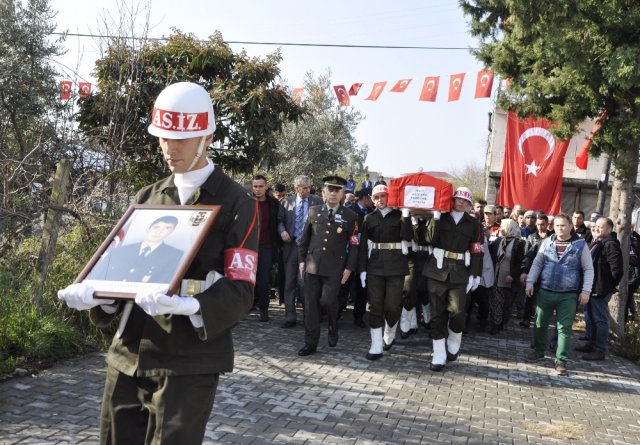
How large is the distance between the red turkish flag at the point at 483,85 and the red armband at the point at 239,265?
46.9ft

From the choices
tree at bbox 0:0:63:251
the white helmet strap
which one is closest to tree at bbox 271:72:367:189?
tree at bbox 0:0:63:251

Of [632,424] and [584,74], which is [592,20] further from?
[632,424]

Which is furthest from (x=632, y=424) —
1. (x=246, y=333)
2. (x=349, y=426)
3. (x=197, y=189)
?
(x=197, y=189)

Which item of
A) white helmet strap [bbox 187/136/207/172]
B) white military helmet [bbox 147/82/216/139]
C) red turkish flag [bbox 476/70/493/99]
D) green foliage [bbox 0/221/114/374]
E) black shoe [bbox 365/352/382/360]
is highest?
red turkish flag [bbox 476/70/493/99]

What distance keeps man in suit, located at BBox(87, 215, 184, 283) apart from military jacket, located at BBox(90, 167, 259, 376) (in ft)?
0.44

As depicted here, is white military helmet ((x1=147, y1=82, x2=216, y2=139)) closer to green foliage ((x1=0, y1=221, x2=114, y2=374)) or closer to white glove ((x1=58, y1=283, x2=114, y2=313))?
white glove ((x1=58, y1=283, x2=114, y2=313))

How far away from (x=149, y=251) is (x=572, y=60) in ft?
26.8

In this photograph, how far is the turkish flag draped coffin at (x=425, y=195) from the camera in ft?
25.8

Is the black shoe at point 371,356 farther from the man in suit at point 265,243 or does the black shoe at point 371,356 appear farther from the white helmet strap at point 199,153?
the white helmet strap at point 199,153

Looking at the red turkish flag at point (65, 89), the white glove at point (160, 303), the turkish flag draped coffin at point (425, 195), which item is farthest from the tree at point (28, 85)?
the white glove at point (160, 303)

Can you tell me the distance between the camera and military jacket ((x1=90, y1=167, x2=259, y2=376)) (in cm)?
238

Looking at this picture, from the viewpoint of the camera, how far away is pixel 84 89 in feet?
30.6

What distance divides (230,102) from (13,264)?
403 centimetres

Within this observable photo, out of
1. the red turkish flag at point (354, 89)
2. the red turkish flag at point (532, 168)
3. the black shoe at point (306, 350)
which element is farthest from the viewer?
the red turkish flag at point (354, 89)
